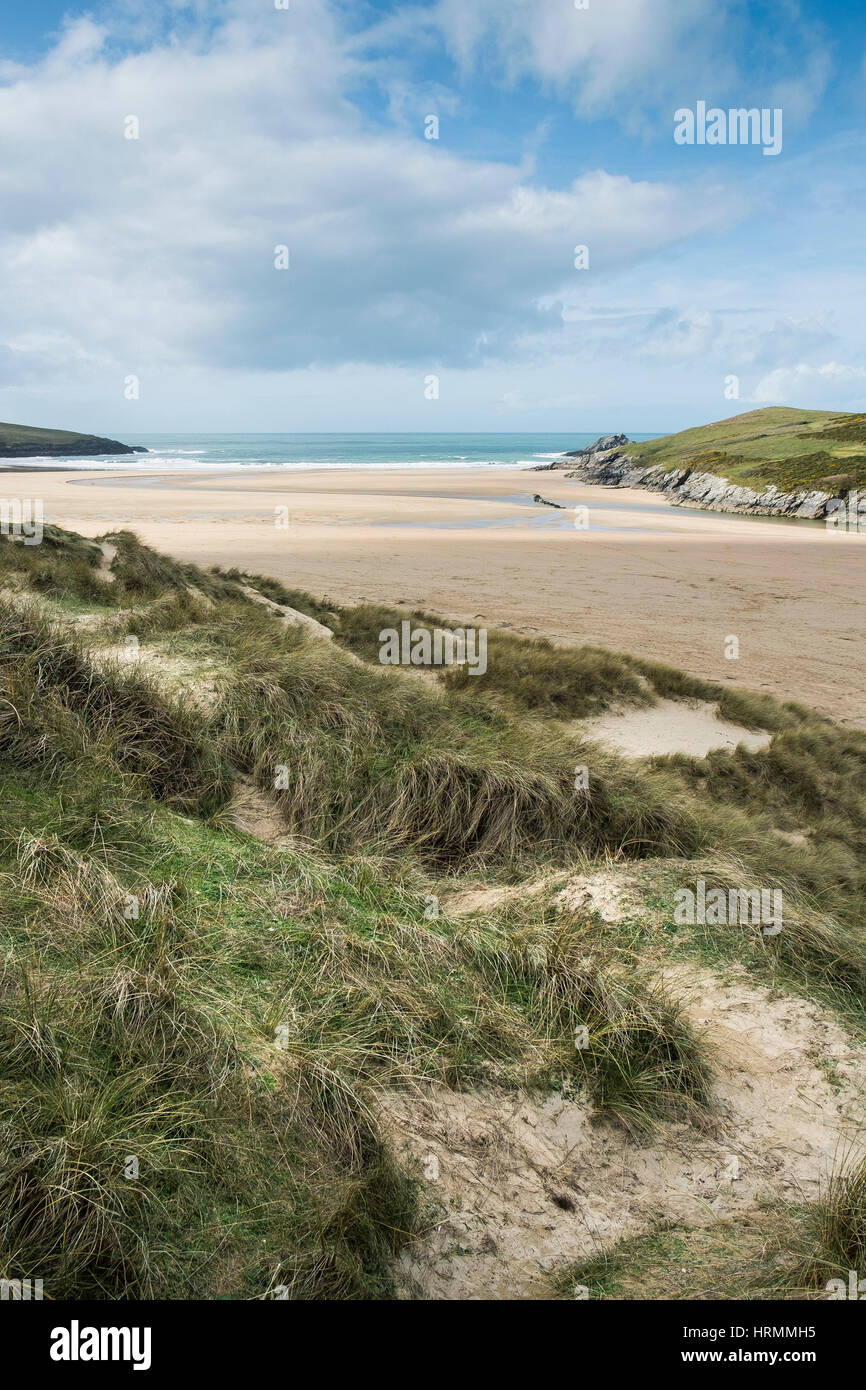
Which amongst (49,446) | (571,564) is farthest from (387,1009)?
(49,446)

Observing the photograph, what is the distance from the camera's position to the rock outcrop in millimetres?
46469

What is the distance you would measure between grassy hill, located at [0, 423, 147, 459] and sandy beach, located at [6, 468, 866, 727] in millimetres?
62207

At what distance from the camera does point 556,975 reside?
427 cm

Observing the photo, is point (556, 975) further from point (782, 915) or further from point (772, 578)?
point (772, 578)

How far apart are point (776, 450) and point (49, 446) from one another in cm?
9559

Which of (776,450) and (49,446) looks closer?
(776,450)

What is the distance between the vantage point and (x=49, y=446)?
353 feet
